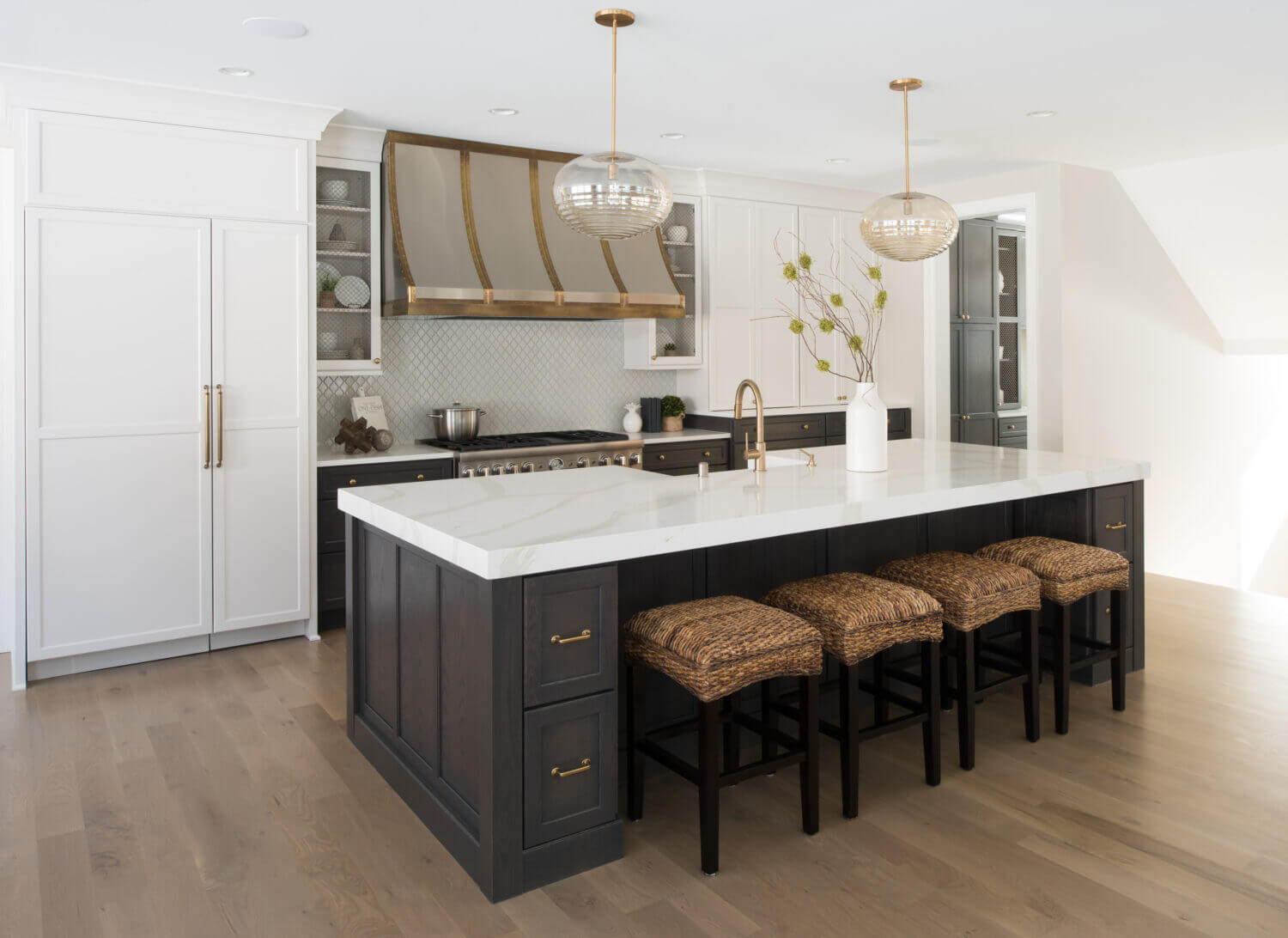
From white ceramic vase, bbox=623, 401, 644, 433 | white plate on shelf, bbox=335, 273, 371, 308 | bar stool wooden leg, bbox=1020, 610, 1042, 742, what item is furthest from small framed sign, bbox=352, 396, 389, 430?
bar stool wooden leg, bbox=1020, 610, 1042, 742

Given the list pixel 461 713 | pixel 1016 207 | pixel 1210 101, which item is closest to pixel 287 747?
pixel 461 713

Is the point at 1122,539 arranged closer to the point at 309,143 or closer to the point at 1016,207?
the point at 1016,207

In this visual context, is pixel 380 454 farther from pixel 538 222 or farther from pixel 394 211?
pixel 538 222

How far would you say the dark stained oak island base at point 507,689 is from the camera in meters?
2.31

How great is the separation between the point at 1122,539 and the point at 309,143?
3.88 m

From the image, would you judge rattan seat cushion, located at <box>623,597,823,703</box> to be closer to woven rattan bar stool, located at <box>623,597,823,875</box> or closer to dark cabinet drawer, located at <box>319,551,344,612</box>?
woven rattan bar stool, located at <box>623,597,823,875</box>

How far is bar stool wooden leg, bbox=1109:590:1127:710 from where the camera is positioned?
348 cm

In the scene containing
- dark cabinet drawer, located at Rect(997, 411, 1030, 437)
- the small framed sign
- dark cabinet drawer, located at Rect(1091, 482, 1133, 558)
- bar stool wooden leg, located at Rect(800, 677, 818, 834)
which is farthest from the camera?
dark cabinet drawer, located at Rect(997, 411, 1030, 437)

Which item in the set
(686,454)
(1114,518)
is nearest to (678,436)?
(686,454)

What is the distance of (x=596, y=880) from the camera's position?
94.9 inches

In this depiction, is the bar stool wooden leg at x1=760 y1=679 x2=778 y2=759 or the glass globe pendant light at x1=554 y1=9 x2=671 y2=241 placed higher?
the glass globe pendant light at x1=554 y1=9 x2=671 y2=241

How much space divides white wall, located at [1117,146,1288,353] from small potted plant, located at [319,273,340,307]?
15.8 feet

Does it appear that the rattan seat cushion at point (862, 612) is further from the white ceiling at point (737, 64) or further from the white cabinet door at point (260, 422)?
the white cabinet door at point (260, 422)

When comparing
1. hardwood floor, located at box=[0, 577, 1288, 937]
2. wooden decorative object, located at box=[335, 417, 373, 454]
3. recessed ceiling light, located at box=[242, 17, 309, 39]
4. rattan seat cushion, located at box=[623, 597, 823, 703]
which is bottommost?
hardwood floor, located at box=[0, 577, 1288, 937]
